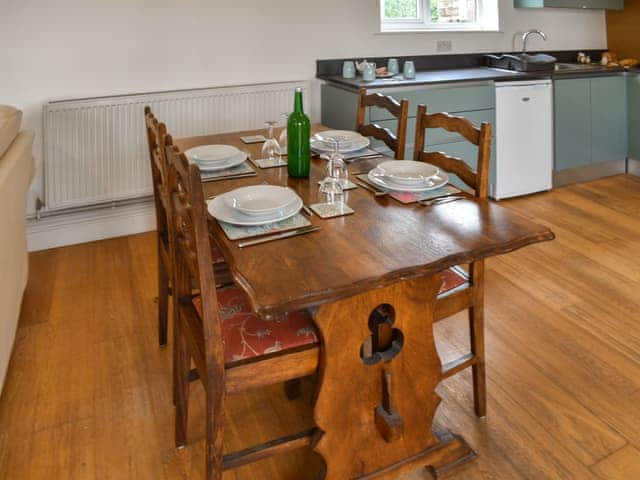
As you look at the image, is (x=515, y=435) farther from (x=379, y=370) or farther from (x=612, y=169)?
(x=612, y=169)

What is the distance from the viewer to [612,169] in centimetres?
445

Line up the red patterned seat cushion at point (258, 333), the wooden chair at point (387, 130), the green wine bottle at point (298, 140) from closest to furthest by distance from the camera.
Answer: the red patterned seat cushion at point (258, 333)
the green wine bottle at point (298, 140)
the wooden chair at point (387, 130)

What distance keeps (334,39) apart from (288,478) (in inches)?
118

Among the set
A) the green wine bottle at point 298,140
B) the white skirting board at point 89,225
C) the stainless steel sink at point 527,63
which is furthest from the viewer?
the stainless steel sink at point 527,63

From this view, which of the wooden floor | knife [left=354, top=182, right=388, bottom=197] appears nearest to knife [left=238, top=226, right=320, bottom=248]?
knife [left=354, top=182, right=388, bottom=197]

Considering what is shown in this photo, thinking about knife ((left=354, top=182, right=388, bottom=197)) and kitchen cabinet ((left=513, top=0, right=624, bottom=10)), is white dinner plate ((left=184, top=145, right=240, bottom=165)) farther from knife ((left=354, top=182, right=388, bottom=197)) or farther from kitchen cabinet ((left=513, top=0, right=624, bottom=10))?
kitchen cabinet ((left=513, top=0, right=624, bottom=10))

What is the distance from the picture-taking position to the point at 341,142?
2117 mm

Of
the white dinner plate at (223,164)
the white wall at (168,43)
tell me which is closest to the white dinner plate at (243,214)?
the white dinner plate at (223,164)

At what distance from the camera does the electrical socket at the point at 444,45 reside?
409 cm

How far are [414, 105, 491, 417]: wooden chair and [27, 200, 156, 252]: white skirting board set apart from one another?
7.42 feet

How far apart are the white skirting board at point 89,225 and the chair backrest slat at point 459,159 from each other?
2.10 m

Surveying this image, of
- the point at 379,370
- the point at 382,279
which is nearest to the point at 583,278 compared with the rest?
the point at 379,370

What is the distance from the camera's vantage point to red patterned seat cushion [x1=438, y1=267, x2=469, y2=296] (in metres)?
1.63

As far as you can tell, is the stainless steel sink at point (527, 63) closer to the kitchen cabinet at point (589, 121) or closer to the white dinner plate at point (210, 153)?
the kitchen cabinet at point (589, 121)
